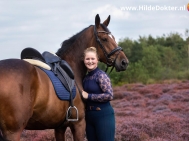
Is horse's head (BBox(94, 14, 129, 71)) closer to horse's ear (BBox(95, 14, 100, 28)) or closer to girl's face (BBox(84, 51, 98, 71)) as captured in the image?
horse's ear (BBox(95, 14, 100, 28))

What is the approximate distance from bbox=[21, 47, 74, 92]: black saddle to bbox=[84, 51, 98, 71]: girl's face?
278mm

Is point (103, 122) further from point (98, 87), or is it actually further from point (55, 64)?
point (55, 64)

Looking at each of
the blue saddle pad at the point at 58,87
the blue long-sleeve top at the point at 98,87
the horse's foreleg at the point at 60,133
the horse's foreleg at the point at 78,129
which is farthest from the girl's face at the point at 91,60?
the horse's foreleg at the point at 60,133

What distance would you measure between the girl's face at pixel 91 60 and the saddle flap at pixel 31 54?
61 cm

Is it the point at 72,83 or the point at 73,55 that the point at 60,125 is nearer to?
the point at 72,83

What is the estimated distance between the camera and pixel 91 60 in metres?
4.28

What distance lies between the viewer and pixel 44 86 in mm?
3566

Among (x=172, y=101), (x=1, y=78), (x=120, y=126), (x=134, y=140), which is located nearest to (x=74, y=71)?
(x=1, y=78)

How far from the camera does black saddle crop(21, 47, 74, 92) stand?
3.96 m

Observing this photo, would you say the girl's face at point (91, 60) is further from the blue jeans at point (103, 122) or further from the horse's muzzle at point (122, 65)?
the blue jeans at point (103, 122)

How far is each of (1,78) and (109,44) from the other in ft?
6.10

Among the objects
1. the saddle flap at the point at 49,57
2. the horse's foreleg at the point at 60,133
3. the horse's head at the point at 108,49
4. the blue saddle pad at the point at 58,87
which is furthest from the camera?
the horse's head at the point at 108,49

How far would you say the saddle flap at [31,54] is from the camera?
13.0 ft

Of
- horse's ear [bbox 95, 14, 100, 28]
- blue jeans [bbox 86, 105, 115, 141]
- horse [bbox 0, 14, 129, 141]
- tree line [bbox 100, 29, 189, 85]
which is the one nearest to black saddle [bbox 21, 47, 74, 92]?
horse [bbox 0, 14, 129, 141]
